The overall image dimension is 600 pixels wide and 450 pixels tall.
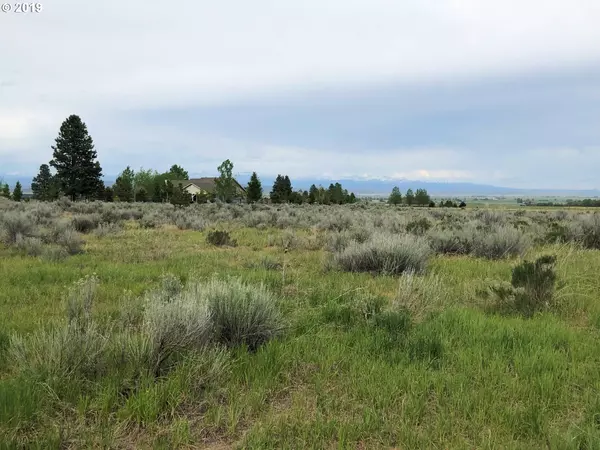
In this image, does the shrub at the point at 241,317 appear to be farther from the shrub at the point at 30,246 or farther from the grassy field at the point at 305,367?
the shrub at the point at 30,246

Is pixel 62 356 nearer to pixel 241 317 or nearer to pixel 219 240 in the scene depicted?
pixel 241 317

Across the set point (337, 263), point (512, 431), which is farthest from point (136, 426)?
point (337, 263)

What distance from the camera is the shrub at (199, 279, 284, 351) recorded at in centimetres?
398

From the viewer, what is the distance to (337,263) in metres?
8.02

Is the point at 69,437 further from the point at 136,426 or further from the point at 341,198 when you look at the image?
A: the point at 341,198

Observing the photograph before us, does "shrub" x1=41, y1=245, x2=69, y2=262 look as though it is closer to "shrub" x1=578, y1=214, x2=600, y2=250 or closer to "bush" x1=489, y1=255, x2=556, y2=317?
"bush" x1=489, y1=255, x2=556, y2=317

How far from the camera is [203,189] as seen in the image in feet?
301

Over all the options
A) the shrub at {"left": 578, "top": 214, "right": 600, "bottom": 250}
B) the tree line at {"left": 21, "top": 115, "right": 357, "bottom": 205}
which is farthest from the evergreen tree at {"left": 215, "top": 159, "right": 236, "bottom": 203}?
the shrub at {"left": 578, "top": 214, "right": 600, "bottom": 250}

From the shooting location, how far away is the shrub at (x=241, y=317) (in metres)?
3.98

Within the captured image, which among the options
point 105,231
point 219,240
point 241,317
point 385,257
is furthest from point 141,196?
point 241,317

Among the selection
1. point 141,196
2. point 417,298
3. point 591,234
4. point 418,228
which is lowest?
point 417,298

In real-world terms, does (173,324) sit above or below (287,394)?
above

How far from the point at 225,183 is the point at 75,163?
22.2m

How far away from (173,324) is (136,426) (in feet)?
2.91
